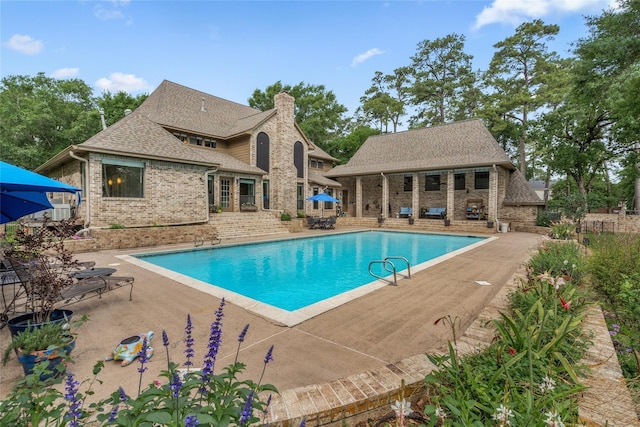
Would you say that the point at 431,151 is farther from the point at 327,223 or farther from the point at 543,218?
the point at 327,223

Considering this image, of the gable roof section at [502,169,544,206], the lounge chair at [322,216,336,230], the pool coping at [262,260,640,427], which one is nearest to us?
the pool coping at [262,260,640,427]

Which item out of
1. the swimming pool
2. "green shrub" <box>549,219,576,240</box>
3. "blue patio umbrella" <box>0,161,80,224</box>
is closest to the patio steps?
the swimming pool

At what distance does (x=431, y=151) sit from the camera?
882 inches

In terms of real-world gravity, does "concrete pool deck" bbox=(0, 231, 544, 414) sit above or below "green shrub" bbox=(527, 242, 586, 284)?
below

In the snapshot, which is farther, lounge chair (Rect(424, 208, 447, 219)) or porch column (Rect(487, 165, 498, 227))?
A: lounge chair (Rect(424, 208, 447, 219))

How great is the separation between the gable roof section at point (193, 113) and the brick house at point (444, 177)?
9.21 metres

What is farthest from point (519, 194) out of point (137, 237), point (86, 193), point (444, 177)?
point (86, 193)

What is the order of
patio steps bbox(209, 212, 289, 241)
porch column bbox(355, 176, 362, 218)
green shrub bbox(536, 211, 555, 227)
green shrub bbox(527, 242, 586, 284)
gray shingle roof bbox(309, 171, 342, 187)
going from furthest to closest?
gray shingle roof bbox(309, 171, 342, 187), porch column bbox(355, 176, 362, 218), green shrub bbox(536, 211, 555, 227), patio steps bbox(209, 212, 289, 241), green shrub bbox(527, 242, 586, 284)

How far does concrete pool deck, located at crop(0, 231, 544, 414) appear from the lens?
2.93m

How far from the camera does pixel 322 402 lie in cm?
227

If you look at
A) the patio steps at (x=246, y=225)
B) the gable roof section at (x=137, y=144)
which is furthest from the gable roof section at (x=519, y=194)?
the gable roof section at (x=137, y=144)

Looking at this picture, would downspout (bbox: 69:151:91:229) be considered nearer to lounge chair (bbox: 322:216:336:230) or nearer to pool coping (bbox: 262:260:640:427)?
lounge chair (bbox: 322:216:336:230)

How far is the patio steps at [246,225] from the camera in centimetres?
1528

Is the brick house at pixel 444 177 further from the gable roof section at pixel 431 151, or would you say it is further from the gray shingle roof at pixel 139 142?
the gray shingle roof at pixel 139 142
